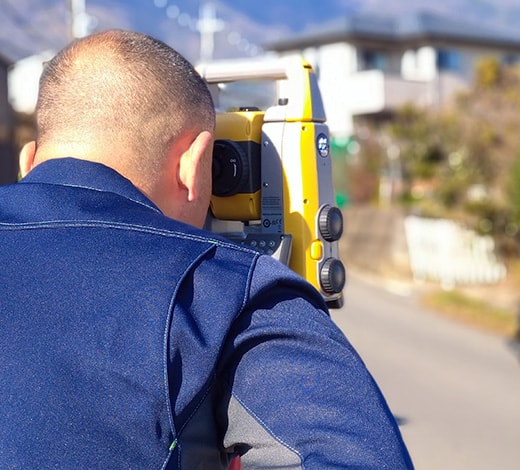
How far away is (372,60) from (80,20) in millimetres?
25265

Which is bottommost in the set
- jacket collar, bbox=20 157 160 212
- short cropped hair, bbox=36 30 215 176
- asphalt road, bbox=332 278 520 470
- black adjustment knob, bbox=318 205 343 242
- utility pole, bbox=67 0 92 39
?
asphalt road, bbox=332 278 520 470

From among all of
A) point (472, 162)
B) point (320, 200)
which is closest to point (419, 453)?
point (320, 200)

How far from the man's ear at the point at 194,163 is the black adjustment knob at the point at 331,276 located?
1.96 feet

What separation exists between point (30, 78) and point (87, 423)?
1196 inches

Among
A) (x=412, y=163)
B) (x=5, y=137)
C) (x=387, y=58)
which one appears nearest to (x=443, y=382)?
(x=5, y=137)

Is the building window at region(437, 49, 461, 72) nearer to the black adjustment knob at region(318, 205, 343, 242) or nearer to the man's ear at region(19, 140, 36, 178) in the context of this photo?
the black adjustment knob at region(318, 205, 343, 242)

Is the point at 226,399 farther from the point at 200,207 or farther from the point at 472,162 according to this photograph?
the point at 472,162

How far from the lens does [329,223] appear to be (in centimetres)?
213

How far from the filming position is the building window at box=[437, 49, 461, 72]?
32.6 metres

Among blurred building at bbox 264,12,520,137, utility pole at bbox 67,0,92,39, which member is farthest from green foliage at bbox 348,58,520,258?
blurred building at bbox 264,12,520,137

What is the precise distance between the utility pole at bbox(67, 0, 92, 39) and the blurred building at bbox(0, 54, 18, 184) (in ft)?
8.35

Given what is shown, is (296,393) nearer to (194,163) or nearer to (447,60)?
(194,163)

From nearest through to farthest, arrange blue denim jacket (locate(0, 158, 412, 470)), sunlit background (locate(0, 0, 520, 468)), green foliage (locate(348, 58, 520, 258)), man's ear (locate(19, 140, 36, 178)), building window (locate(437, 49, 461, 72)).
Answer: blue denim jacket (locate(0, 158, 412, 470)) < man's ear (locate(19, 140, 36, 178)) < sunlit background (locate(0, 0, 520, 468)) < green foliage (locate(348, 58, 520, 258)) < building window (locate(437, 49, 461, 72))

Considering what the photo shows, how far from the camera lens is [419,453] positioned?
5.92 m
